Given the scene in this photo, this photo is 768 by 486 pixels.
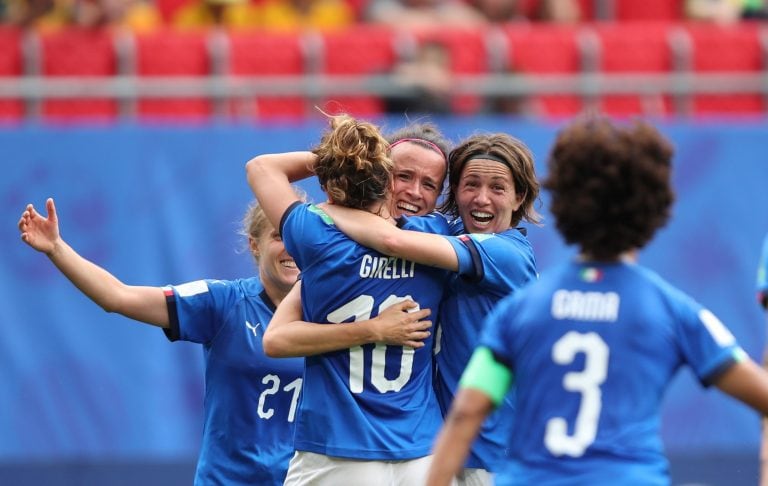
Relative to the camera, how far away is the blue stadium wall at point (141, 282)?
8.80 meters

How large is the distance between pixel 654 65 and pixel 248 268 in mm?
3820

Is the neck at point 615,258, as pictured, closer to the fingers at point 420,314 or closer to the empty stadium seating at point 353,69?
the fingers at point 420,314

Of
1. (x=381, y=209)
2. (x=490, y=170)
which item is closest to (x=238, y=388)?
(x=381, y=209)

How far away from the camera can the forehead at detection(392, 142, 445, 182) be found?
15.7 feet

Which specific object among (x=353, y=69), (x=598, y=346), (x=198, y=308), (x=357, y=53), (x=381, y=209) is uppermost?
(x=357, y=53)

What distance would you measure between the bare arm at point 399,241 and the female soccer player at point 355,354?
0.15 feet

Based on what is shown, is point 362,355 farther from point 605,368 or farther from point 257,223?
point 605,368

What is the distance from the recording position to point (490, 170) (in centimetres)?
474

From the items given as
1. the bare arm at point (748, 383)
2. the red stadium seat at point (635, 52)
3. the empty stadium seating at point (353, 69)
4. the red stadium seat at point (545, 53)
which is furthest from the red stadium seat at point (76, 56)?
the bare arm at point (748, 383)

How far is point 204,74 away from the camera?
10047 mm

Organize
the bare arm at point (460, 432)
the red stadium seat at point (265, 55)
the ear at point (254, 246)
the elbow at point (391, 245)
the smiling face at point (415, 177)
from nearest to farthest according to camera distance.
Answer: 1. the bare arm at point (460, 432)
2. the elbow at point (391, 245)
3. the smiling face at point (415, 177)
4. the ear at point (254, 246)
5. the red stadium seat at point (265, 55)

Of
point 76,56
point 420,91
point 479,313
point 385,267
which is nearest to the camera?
point 385,267

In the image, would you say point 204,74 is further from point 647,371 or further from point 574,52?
point 647,371

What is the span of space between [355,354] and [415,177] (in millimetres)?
738
